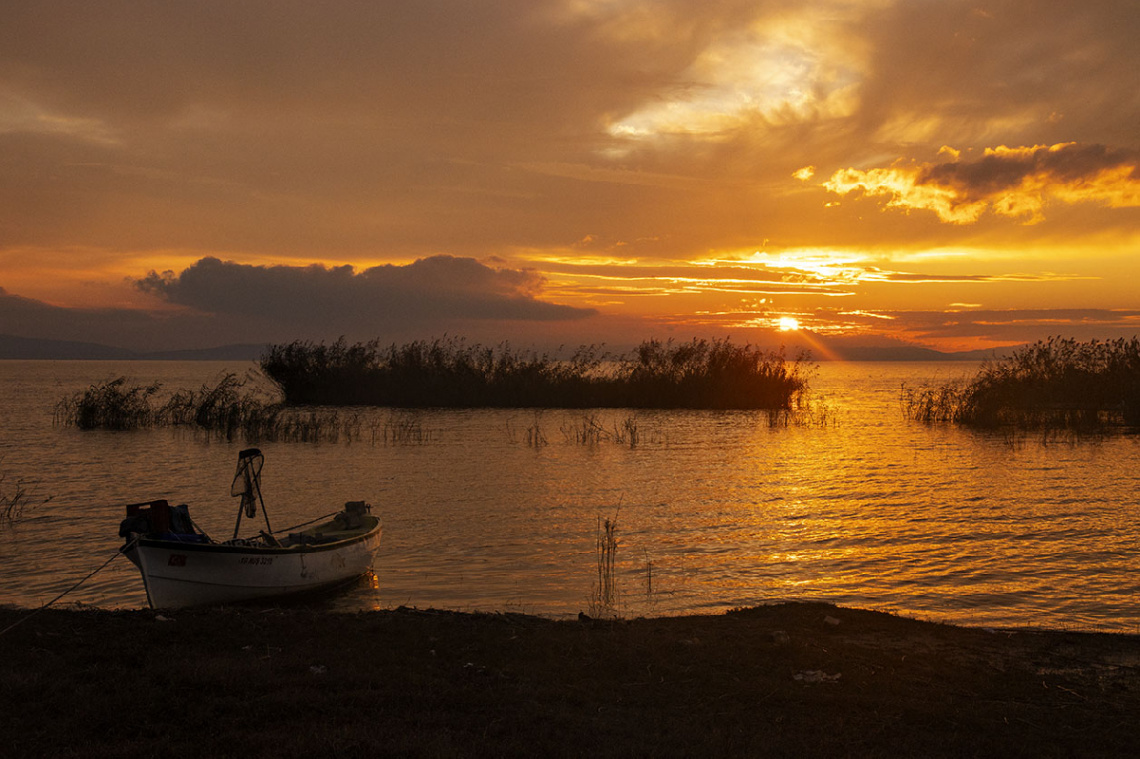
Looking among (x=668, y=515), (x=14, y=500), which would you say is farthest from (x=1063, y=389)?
(x=14, y=500)

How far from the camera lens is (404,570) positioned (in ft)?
50.0

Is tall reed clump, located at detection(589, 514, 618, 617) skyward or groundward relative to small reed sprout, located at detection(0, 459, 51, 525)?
skyward

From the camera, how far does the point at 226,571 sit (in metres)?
11.8

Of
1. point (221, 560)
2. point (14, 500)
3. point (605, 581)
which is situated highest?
point (221, 560)

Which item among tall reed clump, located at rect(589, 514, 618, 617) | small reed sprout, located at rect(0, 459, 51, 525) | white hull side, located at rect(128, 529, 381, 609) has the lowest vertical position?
small reed sprout, located at rect(0, 459, 51, 525)

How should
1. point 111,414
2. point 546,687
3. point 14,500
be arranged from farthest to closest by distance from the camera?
point 111,414 → point 14,500 → point 546,687

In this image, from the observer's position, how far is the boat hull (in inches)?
444

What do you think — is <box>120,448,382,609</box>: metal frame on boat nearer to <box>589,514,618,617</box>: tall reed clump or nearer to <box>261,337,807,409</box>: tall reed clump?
<box>589,514,618,617</box>: tall reed clump

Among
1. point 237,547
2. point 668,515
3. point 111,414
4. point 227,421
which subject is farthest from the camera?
point 111,414

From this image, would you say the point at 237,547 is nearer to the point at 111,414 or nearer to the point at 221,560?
the point at 221,560

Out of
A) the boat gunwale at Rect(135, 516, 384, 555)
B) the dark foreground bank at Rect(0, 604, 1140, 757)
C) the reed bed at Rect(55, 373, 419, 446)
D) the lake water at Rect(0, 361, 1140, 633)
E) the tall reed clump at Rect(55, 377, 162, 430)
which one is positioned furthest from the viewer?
the tall reed clump at Rect(55, 377, 162, 430)

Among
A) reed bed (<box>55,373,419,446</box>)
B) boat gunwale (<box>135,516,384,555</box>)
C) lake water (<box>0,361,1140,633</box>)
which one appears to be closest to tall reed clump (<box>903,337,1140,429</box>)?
lake water (<box>0,361,1140,633</box>)

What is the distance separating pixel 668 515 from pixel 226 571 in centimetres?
1174

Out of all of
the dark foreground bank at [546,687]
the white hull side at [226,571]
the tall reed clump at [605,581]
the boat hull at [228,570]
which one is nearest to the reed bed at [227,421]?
the tall reed clump at [605,581]
